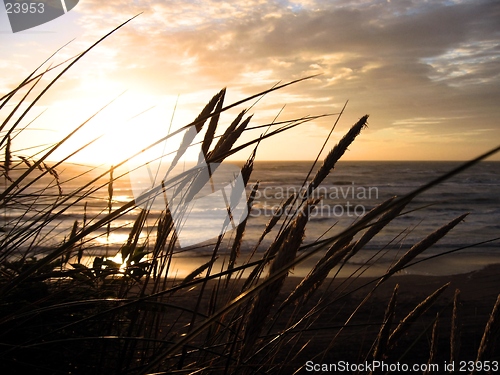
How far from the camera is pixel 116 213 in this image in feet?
2.85

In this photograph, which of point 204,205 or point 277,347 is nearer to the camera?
point 277,347

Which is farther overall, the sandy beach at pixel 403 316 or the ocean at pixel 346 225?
the sandy beach at pixel 403 316

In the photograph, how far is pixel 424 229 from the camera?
1416 centimetres

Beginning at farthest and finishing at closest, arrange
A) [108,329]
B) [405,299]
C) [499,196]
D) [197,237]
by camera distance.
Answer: [499,196], [197,237], [405,299], [108,329]

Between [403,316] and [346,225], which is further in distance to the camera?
[346,225]

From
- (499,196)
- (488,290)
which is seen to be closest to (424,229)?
(488,290)

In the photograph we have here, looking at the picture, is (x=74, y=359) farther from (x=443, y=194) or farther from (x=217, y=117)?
(x=443, y=194)

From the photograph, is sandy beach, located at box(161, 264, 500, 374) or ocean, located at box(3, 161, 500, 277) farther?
sandy beach, located at box(161, 264, 500, 374)

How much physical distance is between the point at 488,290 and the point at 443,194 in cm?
2074

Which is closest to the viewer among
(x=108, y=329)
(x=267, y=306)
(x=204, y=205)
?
(x=267, y=306)

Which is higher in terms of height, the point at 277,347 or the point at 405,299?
the point at 277,347

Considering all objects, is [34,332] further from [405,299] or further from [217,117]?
[405,299]

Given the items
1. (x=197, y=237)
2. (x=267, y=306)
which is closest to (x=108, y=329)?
(x=267, y=306)

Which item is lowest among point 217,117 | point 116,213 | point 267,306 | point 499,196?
point 499,196
